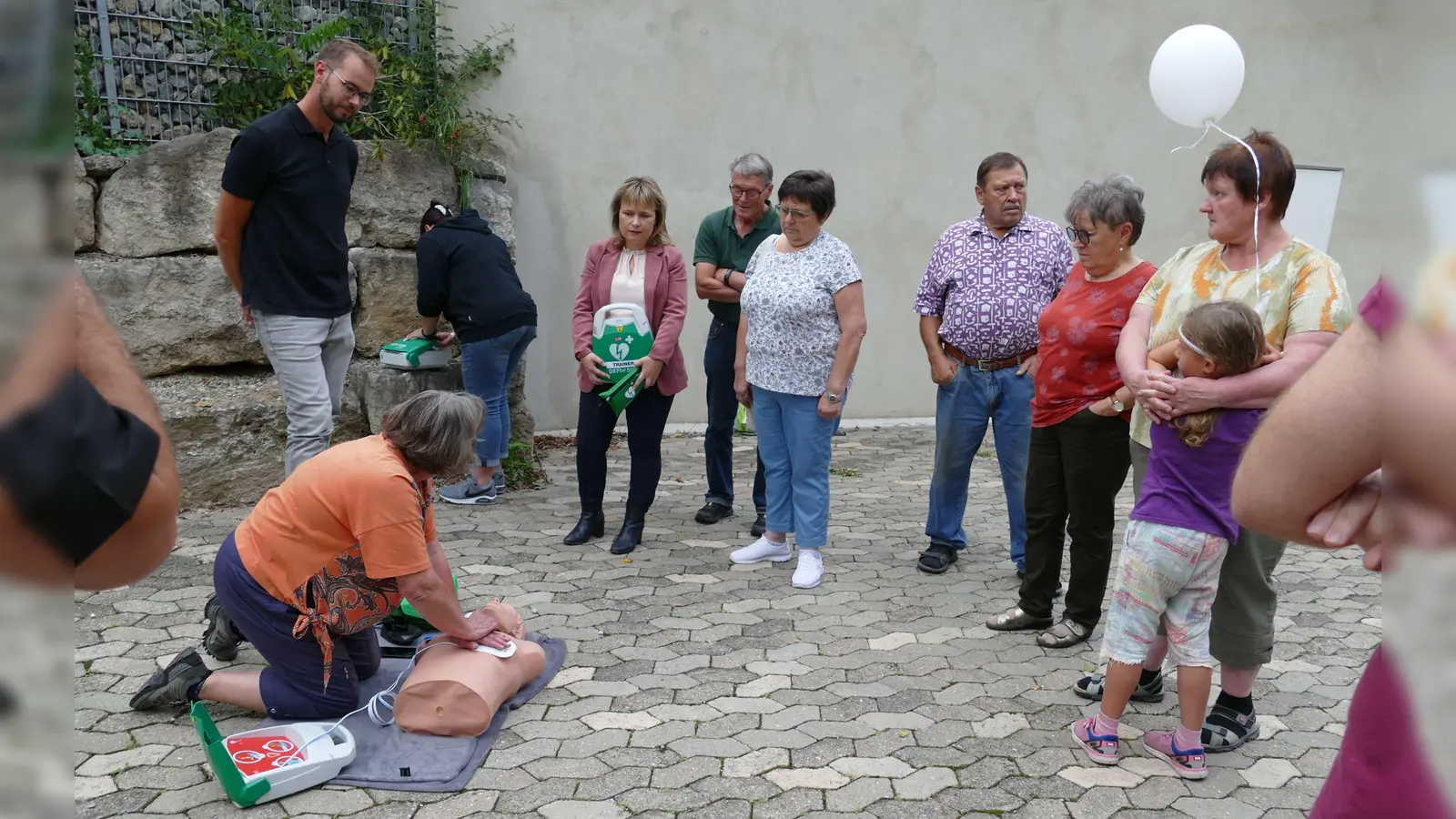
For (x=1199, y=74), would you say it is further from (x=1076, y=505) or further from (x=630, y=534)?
(x=630, y=534)

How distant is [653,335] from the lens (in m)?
5.64

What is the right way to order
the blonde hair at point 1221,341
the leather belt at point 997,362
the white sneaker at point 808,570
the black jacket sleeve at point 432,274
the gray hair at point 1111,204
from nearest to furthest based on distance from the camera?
1. the blonde hair at point 1221,341
2. the gray hair at point 1111,204
3. the leather belt at point 997,362
4. the white sneaker at point 808,570
5. the black jacket sleeve at point 432,274

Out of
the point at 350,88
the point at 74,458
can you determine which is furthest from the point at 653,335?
the point at 74,458

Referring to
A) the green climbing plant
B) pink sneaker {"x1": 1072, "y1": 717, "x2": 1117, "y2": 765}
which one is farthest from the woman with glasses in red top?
the green climbing plant

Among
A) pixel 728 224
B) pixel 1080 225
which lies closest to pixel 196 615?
pixel 728 224

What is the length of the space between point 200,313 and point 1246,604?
6100 mm

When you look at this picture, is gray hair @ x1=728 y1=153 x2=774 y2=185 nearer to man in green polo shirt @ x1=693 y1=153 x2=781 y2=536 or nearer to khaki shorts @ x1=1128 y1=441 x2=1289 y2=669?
man in green polo shirt @ x1=693 y1=153 x2=781 y2=536

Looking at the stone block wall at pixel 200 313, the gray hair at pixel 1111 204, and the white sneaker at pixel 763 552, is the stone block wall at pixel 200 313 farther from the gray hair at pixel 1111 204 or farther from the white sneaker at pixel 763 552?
the gray hair at pixel 1111 204

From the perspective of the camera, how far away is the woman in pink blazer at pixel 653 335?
556 cm

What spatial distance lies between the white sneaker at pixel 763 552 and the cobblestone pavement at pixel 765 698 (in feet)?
0.25

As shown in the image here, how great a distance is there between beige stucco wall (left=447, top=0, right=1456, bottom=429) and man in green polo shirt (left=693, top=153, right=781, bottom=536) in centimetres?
228

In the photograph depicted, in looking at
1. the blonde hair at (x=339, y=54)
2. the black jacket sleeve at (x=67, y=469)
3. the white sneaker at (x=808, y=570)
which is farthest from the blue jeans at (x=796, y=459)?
the black jacket sleeve at (x=67, y=469)

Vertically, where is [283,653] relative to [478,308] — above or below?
below

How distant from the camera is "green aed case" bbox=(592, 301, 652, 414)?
18.1 ft
